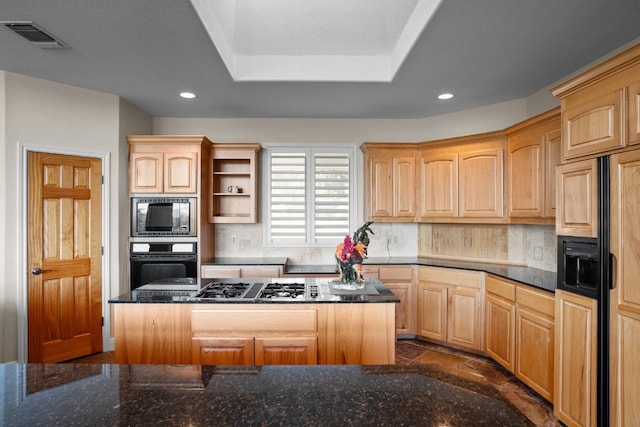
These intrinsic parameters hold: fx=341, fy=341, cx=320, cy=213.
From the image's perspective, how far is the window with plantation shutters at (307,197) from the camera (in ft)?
14.6

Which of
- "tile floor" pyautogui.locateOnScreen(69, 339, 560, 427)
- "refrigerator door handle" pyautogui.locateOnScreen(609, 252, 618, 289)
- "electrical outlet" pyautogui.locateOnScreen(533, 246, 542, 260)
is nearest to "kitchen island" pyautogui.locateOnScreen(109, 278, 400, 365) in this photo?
"tile floor" pyautogui.locateOnScreen(69, 339, 560, 427)

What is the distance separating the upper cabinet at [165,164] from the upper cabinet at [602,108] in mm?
3344

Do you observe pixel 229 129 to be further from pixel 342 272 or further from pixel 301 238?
→ pixel 342 272

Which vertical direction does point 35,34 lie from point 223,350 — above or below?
above

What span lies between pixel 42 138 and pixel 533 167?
4620 mm

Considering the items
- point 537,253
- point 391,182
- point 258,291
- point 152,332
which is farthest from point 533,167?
point 152,332

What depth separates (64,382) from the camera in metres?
0.96

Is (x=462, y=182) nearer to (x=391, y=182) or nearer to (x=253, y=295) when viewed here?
(x=391, y=182)

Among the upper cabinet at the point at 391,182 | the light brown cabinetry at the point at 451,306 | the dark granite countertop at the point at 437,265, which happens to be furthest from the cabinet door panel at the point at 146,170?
the light brown cabinetry at the point at 451,306

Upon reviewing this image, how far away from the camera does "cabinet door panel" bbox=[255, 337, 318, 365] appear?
2121mm

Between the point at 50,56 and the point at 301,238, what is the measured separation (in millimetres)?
3035

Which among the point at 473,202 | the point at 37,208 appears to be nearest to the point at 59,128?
the point at 37,208

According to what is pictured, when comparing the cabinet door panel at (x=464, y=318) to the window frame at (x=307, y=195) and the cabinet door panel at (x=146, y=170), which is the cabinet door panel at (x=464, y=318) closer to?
the window frame at (x=307, y=195)

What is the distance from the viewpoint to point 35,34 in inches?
94.2
